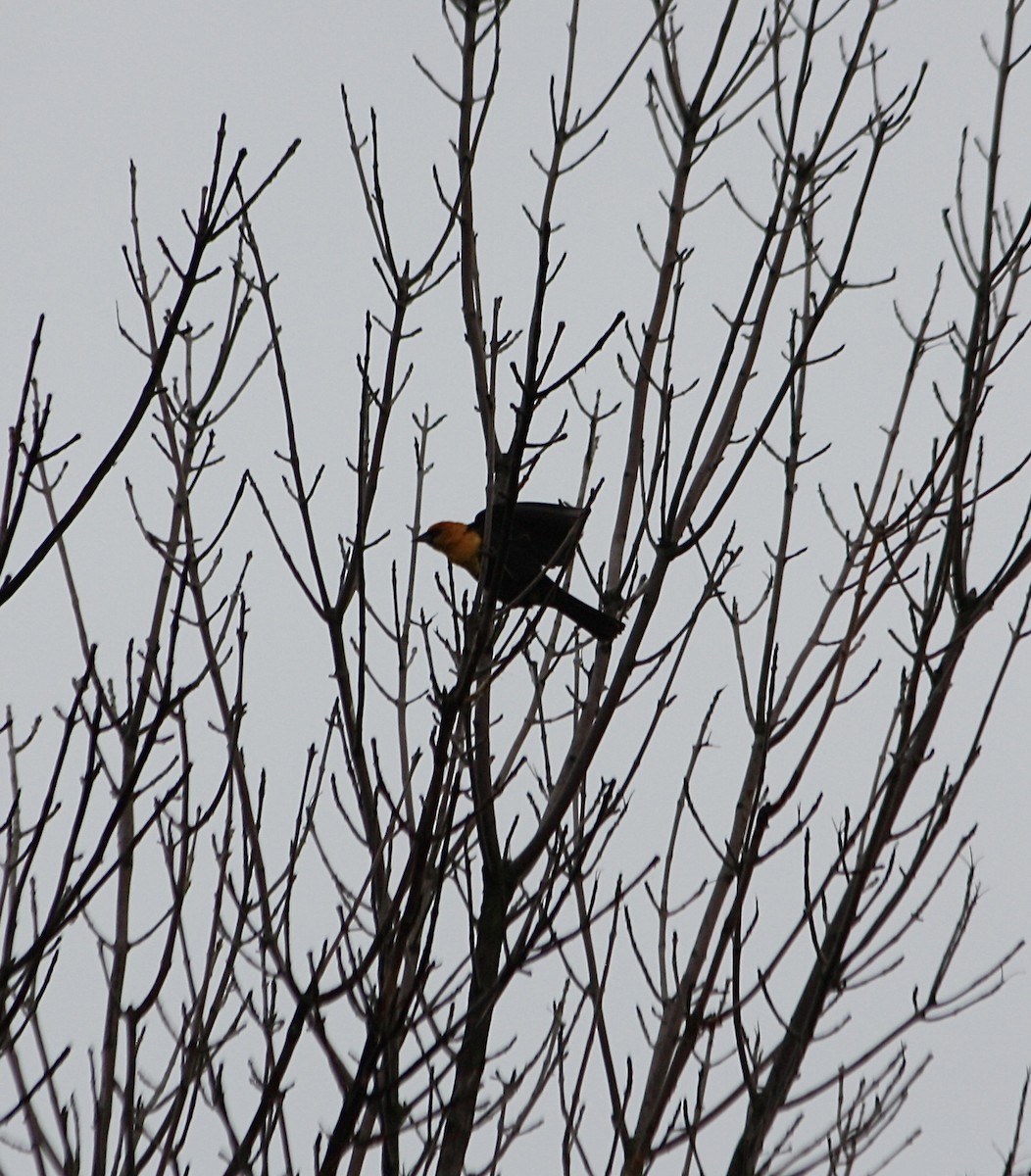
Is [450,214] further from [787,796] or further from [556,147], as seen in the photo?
[787,796]

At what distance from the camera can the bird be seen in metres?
2.54

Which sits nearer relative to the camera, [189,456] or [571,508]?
[189,456]

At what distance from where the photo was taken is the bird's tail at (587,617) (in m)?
3.13

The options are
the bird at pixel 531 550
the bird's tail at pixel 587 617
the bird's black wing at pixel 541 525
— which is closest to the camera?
the bird at pixel 531 550

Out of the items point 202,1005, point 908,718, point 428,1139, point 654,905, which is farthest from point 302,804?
point 654,905

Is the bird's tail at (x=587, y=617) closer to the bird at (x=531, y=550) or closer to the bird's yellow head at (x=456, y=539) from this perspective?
the bird at (x=531, y=550)

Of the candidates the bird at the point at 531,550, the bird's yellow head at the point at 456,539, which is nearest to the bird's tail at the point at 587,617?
the bird at the point at 531,550

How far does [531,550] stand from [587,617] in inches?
49.8

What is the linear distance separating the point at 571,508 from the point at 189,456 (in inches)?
44.6

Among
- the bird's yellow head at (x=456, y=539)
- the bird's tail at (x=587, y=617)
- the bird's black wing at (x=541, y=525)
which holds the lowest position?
the bird's tail at (x=587, y=617)

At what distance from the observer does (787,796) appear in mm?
2252

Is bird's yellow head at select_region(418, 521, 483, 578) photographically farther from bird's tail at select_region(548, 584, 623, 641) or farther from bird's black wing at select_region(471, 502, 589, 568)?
bird's tail at select_region(548, 584, 623, 641)

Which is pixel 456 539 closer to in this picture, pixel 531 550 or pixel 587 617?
pixel 531 550

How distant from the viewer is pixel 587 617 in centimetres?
392
